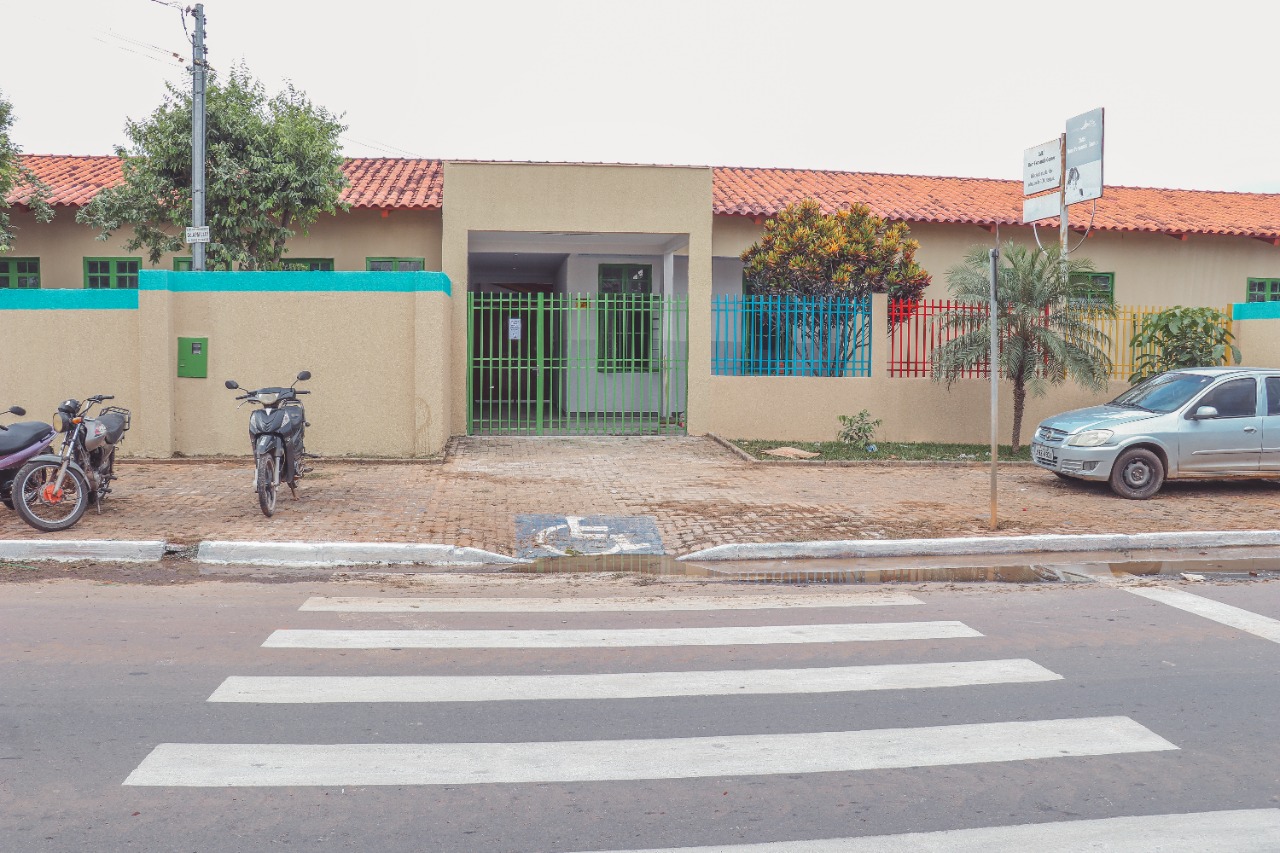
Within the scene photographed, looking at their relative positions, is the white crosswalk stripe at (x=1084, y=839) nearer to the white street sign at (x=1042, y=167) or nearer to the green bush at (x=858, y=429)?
the green bush at (x=858, y=429)

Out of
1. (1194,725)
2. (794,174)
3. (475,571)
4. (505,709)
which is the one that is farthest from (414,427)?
(794,174)

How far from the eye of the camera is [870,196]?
2223cm

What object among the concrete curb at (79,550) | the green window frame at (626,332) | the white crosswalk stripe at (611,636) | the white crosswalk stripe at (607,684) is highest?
the green window frame at (626,332)

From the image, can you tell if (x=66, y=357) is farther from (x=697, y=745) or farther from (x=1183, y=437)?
(x=1183, y=437)

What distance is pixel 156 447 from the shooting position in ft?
45.8

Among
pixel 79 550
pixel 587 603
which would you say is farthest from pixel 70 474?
pixel 587 603

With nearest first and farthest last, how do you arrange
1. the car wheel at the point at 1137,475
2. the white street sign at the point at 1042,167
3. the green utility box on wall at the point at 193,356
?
the car wheel at the point at 1137,475, the green utility box on wall at the point at 193,356, the white street sign at the point at 1042,167

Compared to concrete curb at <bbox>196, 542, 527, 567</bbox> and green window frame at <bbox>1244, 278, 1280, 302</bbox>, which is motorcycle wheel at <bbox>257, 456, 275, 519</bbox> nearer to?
concrete curb at <bbox>196, 542, 527, 567</bbox>

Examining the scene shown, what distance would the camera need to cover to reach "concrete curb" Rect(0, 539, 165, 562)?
873 cm

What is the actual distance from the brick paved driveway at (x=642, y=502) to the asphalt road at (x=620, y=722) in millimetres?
2310

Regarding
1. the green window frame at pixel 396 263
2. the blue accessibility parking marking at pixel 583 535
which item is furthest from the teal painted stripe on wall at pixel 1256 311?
the green window frame at pixel 396 263

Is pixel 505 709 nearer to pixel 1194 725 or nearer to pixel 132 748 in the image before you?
pixel 132 748

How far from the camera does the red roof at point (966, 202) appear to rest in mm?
20859

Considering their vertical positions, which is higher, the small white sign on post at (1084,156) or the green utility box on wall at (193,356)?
the small white sign on post at (1084,156)
